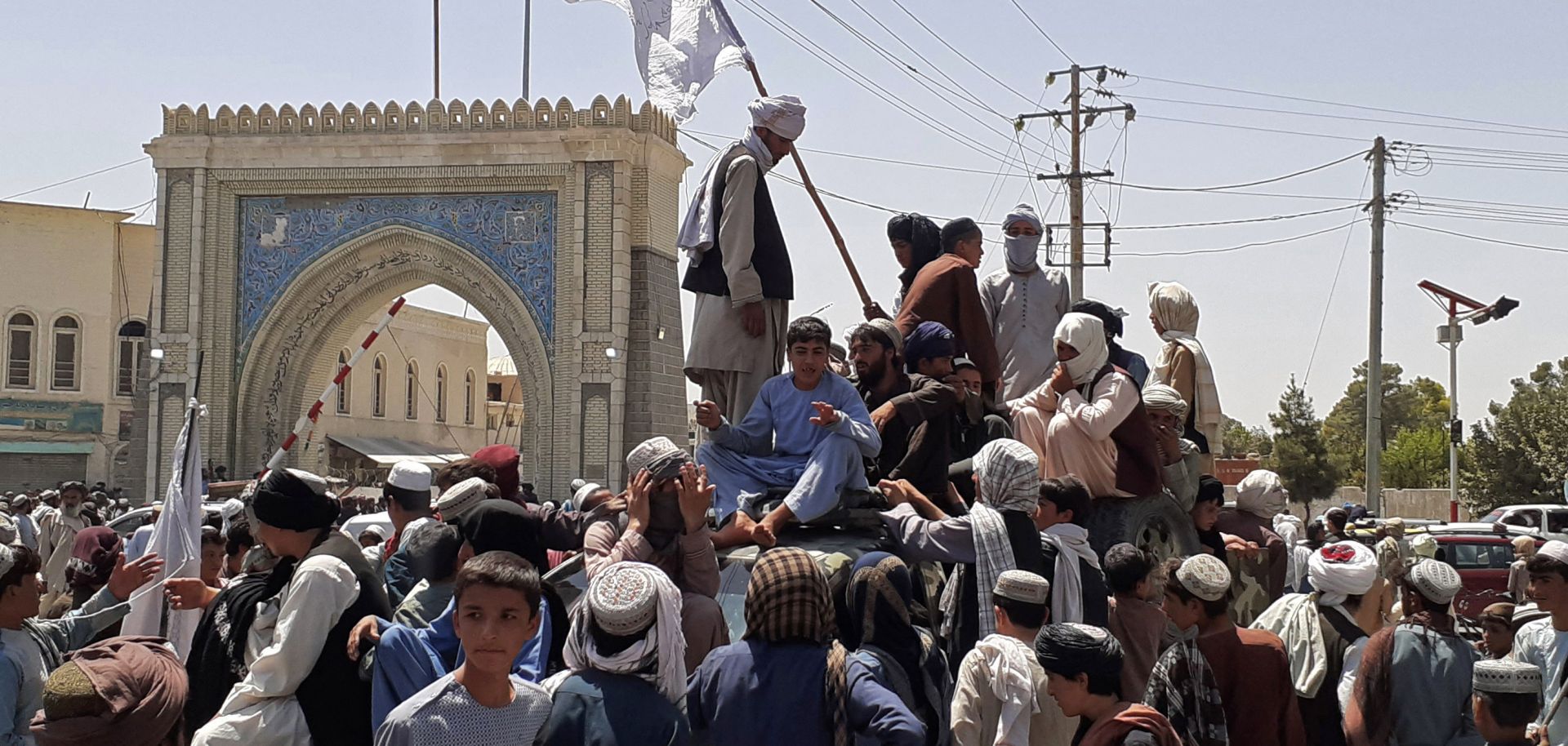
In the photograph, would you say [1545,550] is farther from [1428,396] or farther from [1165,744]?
[1428,396]

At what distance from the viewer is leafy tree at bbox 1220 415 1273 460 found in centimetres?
5944

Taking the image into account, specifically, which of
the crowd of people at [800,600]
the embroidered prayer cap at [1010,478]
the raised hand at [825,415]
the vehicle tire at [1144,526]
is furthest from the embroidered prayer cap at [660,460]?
the vehicle tire at [1144,526]

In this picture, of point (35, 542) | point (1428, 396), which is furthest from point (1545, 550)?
point (1428, 396)

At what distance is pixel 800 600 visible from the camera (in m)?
3.72

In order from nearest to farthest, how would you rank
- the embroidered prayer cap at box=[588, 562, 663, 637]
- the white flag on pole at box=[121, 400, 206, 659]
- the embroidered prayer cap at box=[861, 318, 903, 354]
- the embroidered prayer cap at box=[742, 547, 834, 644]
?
the embroidered prayer cap at box=[588, 562, 663, 637], the embroidered prayer cap at box=[742, 547, 834, 644], the white flag on pole at box=[121, 400, 206, 659], the embroidered prayer cap at box=[861, 318, 903, 354]

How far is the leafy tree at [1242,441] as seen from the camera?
5944cm

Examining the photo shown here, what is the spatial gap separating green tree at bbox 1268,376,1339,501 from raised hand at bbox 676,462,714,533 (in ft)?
110

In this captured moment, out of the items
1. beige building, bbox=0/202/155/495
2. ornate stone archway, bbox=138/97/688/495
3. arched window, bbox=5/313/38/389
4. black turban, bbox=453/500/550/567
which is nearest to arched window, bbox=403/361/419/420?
beige building, bbox=0/202/155/495

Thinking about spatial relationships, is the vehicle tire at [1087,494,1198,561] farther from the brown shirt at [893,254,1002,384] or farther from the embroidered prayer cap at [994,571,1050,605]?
the embroidered prayer cap at [994,571,1050,605]

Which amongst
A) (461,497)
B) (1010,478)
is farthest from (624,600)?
(461,497)

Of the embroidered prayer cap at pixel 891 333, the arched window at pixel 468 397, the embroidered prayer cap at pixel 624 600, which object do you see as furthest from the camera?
the arched window at pixel 468 397

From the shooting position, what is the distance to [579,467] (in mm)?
27469

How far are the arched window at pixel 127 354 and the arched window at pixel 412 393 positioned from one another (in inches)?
300

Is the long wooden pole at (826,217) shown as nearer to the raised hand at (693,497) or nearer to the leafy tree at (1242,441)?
the raised hand at (693,497)
